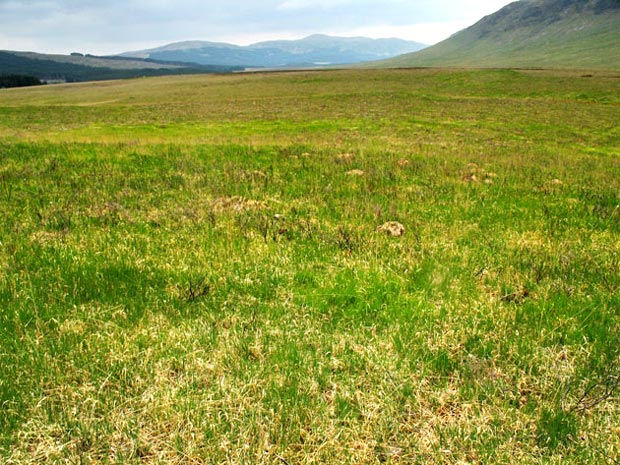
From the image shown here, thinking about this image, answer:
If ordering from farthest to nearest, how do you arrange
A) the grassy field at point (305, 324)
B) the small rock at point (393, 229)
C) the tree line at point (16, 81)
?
the tree line at point (16, 81), the small rock at point (393, 229), the grassy field at point (305, 324)

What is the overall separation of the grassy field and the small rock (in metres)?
0.29

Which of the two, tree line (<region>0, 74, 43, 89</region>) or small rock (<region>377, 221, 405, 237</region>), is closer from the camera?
small rock (<region>377, 221, 405, 237</region>)

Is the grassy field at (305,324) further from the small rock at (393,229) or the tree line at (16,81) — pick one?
the tree line at (16,81)

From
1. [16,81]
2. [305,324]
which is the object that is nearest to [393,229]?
[305,324]

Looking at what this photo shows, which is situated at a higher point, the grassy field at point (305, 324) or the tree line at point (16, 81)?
the tree line at point (16, 81)

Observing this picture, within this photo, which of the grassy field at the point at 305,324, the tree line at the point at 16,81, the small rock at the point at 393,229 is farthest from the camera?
the tree line at the point at 16,81

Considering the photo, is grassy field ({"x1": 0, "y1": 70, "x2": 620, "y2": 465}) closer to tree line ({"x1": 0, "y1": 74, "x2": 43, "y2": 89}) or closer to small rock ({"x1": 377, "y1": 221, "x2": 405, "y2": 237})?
small rock ({"x1": 377, "y1": 221, "x2": 405, "y2": 237})

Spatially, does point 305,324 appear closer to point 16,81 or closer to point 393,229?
point 393,229

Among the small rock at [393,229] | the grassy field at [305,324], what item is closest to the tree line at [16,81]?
the grassy field at [305,324]

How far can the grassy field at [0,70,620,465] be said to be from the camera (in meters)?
3.02

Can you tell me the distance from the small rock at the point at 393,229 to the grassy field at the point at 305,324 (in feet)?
0.96

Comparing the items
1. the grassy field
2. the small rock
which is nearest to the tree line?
the grassy field

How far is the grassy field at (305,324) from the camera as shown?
3.02m

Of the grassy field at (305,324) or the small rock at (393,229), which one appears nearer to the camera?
the grassy field at (305,324)
